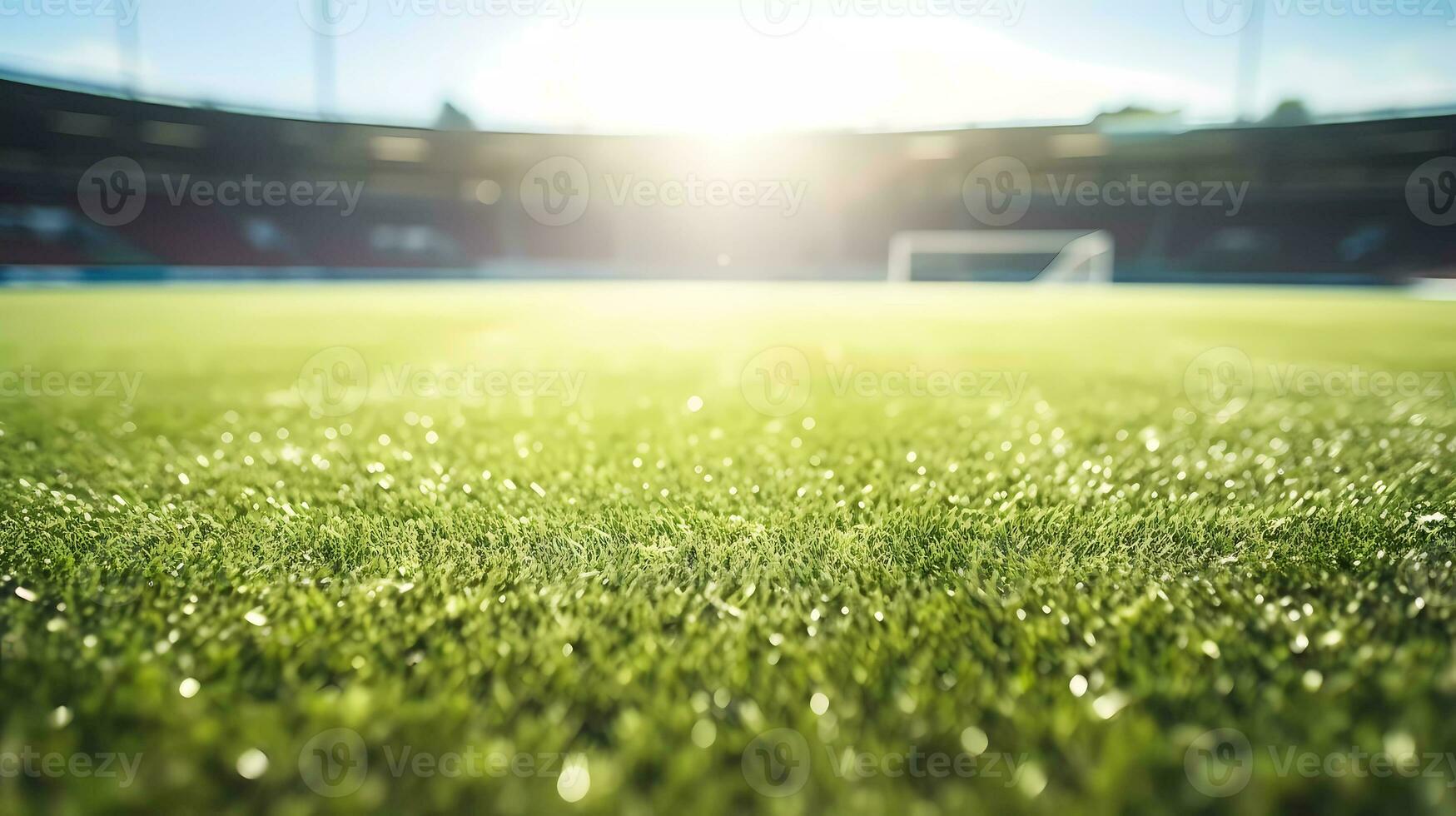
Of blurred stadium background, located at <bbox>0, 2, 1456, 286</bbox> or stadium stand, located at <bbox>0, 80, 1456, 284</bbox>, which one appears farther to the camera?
stadium stand, located at <bbox>0, 80, 1456, 284</bbox>

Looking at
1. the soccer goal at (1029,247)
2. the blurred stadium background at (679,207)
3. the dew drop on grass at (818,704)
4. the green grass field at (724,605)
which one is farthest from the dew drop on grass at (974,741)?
the soccer goal at (1029,247)

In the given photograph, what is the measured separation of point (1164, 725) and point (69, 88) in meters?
31.1

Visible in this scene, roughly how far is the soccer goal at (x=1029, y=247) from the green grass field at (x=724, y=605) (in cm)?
Result: 2942

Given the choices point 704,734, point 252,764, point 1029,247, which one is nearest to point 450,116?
point 1029,247

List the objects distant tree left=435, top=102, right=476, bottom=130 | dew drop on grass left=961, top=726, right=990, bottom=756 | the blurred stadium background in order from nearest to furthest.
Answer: dew drop on grass left=961, top=726, right=990, bottom=756, the blurred stadium background, distant tree left=435, top=102, right=476, bottom=130

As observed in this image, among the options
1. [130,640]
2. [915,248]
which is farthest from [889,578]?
[915,248]

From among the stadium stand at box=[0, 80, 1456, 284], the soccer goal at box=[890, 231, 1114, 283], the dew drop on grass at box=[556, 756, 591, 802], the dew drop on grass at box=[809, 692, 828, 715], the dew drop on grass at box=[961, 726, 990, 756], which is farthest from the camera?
the soccer goal at box=[890, 231, 1114, 283]

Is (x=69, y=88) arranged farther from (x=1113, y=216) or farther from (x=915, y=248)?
(x=1113, y=216)

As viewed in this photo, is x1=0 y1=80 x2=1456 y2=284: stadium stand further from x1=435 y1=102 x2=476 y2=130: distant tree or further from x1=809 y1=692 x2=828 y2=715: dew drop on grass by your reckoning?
x1=809 y1=692 x2=828 y2=715: dew drop on grass

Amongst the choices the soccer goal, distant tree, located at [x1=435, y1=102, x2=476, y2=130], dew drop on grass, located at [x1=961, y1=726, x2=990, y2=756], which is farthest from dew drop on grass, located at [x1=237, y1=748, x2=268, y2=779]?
distant tree, located at [x1=435, y1=102, x2=476, y2=130]

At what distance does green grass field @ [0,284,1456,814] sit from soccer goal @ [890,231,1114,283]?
2942cm

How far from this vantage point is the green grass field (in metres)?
1.25

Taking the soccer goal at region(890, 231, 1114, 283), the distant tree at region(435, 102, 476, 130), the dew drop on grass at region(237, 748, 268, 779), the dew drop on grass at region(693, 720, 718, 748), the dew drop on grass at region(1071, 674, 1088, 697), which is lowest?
the dew drop on grass at region(237, 748, 268, 779)

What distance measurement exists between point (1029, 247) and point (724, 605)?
3425 cm
